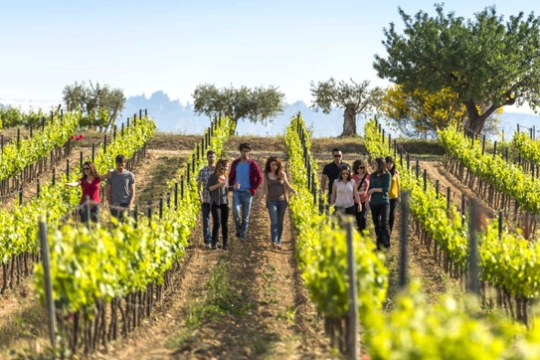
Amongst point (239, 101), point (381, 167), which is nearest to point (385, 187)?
point (381, 167)

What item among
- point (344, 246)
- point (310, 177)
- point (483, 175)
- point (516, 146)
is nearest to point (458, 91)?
point (516, 146)

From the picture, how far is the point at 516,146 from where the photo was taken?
27953 mm

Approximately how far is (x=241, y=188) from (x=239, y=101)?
3757cm

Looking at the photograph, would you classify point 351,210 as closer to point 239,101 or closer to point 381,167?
point 381,167

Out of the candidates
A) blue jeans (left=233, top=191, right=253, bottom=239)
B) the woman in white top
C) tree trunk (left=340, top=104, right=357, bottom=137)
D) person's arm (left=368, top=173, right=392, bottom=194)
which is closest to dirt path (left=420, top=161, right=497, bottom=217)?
person's arm (left=368, top=173, right=392, bottom=194)

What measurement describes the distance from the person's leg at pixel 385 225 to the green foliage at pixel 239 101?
121ft

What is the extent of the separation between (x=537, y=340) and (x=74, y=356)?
497cm

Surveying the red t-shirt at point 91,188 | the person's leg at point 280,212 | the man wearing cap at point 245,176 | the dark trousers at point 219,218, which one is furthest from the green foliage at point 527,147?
the red t-shirt at point 91,188

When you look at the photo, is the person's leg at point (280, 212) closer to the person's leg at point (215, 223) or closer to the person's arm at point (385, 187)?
the person's leg at point (215, 223)

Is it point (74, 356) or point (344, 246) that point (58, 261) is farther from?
point (344, 246)

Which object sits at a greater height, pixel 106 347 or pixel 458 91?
pixel 458 91

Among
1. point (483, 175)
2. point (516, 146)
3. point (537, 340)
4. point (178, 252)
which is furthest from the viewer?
point (516, 146)

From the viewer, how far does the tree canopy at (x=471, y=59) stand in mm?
35062

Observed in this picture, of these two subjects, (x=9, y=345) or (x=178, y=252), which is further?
(x=178, y=252)
